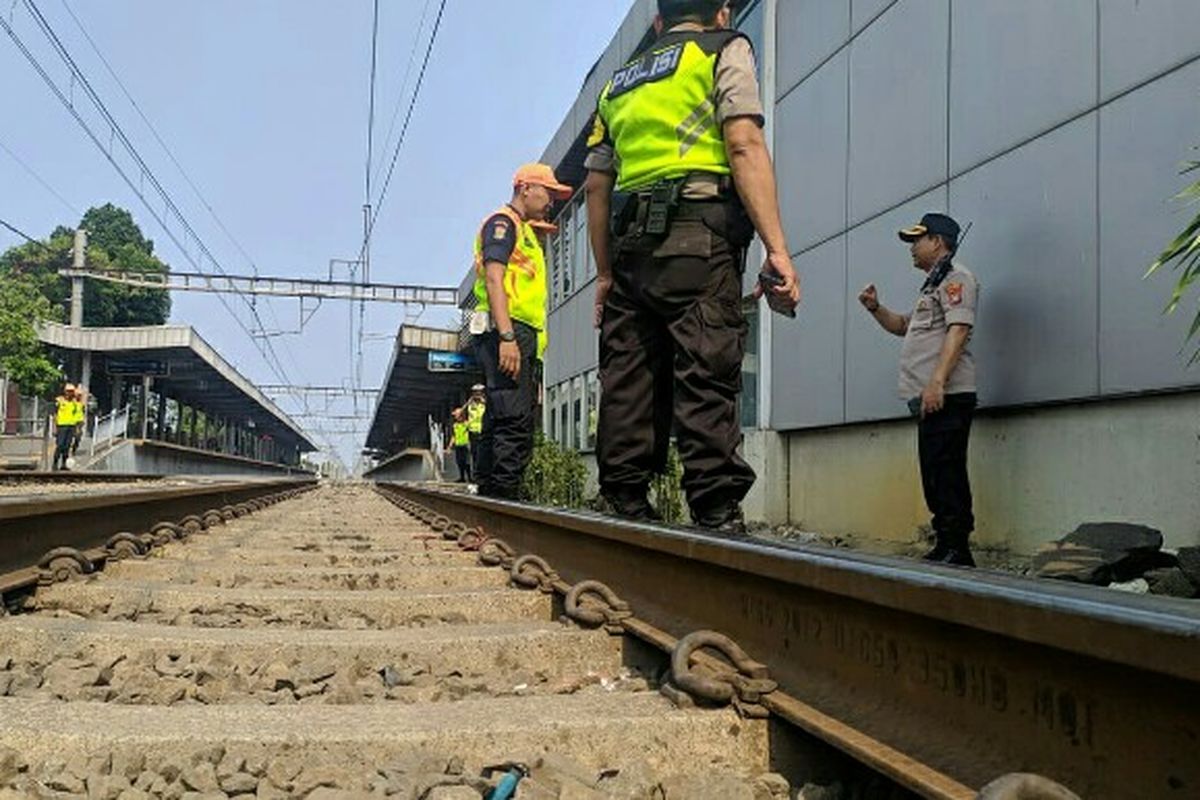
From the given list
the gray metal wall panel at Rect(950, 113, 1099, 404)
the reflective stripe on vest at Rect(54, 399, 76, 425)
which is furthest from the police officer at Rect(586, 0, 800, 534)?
the reflective stripe on vest at Rect(54, 399, 76, 425)

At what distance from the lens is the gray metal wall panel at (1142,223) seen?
477 cm

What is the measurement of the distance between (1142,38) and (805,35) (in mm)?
4632

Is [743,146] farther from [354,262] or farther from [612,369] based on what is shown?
[354,262]

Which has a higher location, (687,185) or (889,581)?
(687,185)

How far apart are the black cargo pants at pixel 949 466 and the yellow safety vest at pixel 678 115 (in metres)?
2.52

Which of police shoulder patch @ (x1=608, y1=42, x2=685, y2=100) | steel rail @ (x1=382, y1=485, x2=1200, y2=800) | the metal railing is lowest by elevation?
steel rail @ (x1=382, y1=485, x2=1200, y2=800)

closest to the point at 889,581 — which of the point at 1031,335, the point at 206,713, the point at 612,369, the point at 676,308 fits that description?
the point at 206,713

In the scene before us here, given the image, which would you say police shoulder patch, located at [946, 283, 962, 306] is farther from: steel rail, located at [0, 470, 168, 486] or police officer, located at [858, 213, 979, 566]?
steel rail, located at [0, 470, 168, 486]

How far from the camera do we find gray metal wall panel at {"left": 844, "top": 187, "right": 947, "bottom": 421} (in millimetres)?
7363

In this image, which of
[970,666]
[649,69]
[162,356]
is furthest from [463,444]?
[162,356]

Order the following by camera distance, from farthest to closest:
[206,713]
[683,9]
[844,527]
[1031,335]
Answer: [844,527], [1031,335], [683,9], [206,713]

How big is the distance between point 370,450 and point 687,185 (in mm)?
97339

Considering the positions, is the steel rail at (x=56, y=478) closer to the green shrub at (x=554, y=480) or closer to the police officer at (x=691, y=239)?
the green shrub at (x=554, y=480)

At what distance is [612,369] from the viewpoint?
3.90 meters
